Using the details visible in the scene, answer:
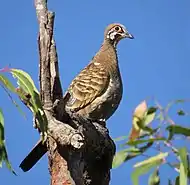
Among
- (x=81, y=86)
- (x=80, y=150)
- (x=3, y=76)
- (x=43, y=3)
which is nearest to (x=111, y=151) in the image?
(x=80, y=150)

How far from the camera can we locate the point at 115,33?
26.2 feet

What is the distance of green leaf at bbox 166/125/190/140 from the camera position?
172 cm

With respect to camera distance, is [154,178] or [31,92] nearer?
[154,178]

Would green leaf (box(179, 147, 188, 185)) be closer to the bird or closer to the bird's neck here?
the bird

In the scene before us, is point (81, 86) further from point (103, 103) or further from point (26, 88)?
point (26, 88)

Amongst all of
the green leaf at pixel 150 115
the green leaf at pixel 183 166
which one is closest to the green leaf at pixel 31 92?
the green leaf at pixel 150 115

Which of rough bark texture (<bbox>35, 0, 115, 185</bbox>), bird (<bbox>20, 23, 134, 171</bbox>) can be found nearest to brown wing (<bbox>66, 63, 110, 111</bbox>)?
bird (<bbox>20, 23, 134, 171</bbox>)

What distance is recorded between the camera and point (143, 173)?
1.79 m

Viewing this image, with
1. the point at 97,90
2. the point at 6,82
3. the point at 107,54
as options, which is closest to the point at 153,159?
the point at 6,82

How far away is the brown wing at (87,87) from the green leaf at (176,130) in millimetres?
4782

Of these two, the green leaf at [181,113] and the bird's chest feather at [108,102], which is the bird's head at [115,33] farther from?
the green leaf at [181,113]

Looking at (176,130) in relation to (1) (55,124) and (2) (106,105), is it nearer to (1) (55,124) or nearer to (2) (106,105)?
(1) (55,124)

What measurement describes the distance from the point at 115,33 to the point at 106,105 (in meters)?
1.68

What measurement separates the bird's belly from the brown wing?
8 centimetres
